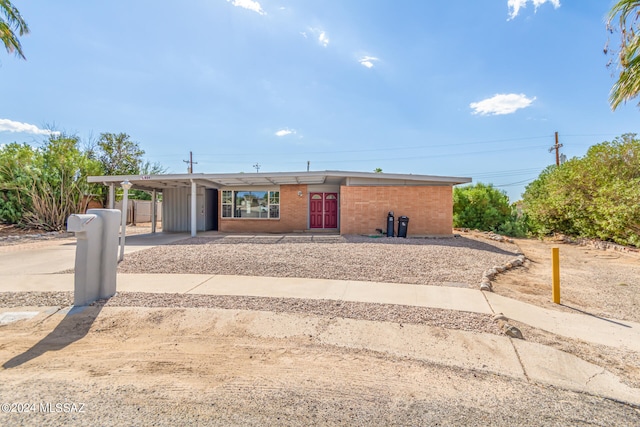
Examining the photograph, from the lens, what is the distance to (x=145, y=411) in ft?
8.14

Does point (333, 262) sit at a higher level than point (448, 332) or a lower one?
higher

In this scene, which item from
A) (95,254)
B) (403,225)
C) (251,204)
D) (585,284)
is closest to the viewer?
(95,254)

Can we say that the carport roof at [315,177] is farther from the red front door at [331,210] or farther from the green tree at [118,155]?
the green tree at [118,155]

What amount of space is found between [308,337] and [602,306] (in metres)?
5.29

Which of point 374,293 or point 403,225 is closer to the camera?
point 374,293

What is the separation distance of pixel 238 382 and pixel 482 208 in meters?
19.8

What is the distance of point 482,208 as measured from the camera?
1947 centimetres

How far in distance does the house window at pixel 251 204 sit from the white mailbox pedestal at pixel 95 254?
39.3 ft

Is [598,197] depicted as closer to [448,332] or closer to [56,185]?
[448,332]

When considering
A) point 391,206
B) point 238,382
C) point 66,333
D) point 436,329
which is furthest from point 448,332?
point 391,206

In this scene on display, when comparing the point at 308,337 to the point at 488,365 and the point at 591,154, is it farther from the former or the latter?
the point at 591,154

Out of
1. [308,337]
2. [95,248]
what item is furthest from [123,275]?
[308,337]

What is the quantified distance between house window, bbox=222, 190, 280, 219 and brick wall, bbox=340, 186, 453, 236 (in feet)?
14.5

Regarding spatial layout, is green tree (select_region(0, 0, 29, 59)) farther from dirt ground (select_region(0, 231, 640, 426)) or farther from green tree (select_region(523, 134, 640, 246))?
green tree (select_region(523, 134, 640, 246))
